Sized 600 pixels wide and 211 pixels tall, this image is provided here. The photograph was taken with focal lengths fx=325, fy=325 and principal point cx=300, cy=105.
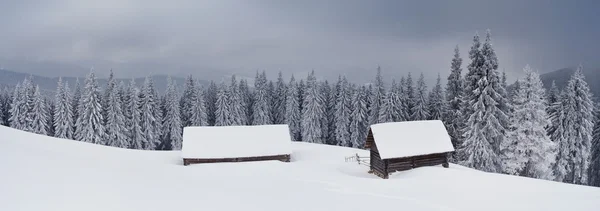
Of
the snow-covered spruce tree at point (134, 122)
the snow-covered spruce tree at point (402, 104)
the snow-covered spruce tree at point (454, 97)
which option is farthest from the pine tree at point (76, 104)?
the snow-covered spruce tree at point (454, 97)

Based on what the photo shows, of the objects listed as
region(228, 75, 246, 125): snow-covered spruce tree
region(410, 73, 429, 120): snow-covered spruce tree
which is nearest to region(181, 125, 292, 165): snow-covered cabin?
region(410, 73, 429, 120): snow-covered spruce tree

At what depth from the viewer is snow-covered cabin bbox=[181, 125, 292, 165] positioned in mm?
34594

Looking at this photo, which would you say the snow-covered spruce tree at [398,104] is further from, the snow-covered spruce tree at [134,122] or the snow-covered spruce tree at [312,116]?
the snow-covered spruce tree at [134,122]

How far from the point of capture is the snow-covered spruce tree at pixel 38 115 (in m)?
55.1

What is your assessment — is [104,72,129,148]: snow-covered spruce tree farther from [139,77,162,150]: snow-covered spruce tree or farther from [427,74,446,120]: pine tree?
[427,74,446,120]: pine tree

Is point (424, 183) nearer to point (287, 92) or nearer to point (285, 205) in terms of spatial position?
point (285, 205)

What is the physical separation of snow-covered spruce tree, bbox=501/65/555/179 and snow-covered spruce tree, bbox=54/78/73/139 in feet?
205

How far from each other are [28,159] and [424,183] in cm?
2163

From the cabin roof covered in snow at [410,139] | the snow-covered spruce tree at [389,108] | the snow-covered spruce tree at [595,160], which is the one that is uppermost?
the snow-covered spruce tree at [389,108]

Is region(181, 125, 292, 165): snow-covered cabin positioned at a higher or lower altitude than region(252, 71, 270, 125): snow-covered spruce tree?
lower

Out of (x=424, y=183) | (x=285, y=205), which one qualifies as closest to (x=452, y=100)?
(x=424, y=183)

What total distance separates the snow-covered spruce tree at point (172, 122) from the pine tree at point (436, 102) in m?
46.5

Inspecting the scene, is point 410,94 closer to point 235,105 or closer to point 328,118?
point 328,118

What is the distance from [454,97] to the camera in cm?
4050
